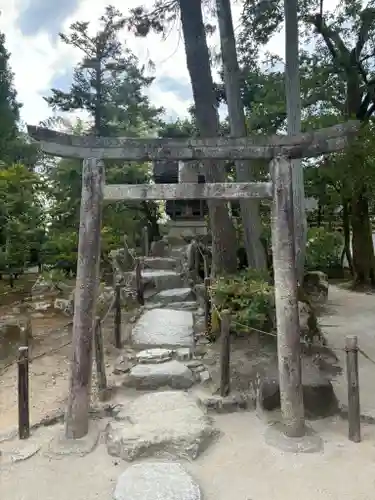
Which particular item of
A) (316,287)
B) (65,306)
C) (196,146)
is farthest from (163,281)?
(196,146)

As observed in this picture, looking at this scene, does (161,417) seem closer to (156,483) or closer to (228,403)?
(228,403)

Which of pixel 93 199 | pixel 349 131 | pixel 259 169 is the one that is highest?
pixel 259 169

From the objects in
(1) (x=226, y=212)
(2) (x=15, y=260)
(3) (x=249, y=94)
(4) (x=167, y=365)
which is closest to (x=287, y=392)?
(4) (x=167, y=365)

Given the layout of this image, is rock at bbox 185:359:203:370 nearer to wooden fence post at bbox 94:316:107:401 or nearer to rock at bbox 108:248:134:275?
wooden fence post at bbox 94:316:107:401

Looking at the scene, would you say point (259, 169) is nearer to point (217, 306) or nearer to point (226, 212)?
point (226, 212)

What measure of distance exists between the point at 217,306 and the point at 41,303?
20.6 ft

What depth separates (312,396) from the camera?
193 inches

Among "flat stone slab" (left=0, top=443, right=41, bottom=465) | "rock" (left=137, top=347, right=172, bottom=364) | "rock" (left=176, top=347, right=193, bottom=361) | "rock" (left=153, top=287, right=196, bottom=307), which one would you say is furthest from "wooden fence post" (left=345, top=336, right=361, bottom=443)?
"rock" (left=153, top=287, right=196, bottom=307)

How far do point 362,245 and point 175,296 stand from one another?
277 inches

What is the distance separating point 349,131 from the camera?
4.47 metres

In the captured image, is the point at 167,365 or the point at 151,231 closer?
the point at 167,365

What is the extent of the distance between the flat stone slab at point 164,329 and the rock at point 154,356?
A: 29cm

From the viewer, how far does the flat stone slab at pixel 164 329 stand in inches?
265

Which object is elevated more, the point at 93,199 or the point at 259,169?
the point at 259,169
